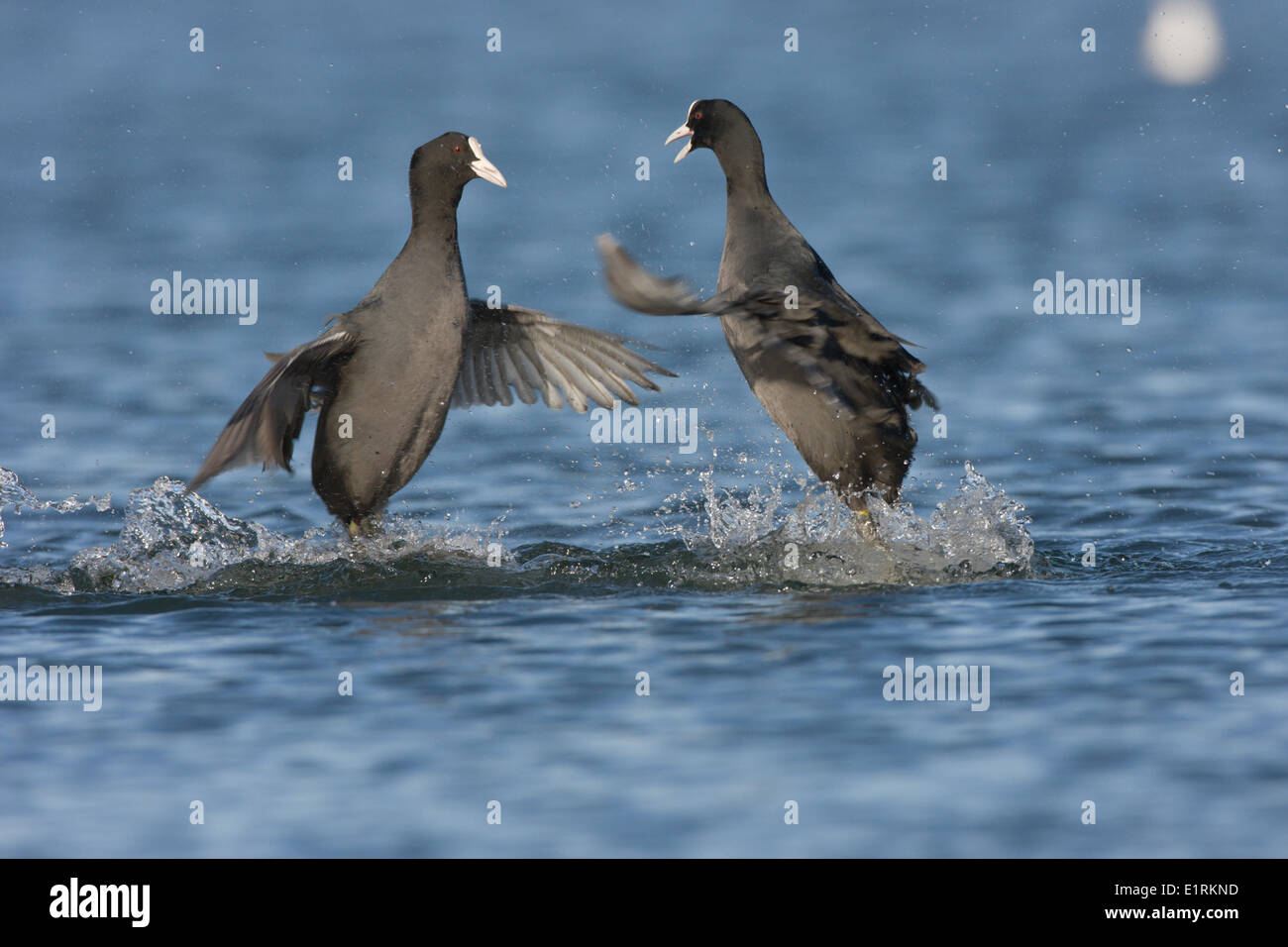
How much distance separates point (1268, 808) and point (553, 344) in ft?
15.0

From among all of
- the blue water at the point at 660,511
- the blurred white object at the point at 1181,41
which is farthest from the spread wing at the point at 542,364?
the blurred white object at the point at 1181,41

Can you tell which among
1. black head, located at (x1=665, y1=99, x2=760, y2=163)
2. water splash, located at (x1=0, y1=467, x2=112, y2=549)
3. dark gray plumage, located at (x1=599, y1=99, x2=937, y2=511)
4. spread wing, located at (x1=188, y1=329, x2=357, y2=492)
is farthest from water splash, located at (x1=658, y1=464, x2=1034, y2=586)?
water splash, located at (x1=0, y1=467, x2=112, y2=549)

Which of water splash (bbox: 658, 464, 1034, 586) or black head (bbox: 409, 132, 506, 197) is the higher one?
black head (bbox: 409, 132, 506, 197)

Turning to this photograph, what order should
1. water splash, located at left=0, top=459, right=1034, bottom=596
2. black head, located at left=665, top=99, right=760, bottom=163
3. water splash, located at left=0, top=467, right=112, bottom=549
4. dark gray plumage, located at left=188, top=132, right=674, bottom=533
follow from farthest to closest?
water splash, located at left=0, top=467, right=112, bottom=549 < black head, located at left=665, top=99, right=760, bottom=163 < dark gray plumage, located at left=188, top=132, right=674, bottom=533 < water splash, located at left=0, top=459, right=1034, bottom=596

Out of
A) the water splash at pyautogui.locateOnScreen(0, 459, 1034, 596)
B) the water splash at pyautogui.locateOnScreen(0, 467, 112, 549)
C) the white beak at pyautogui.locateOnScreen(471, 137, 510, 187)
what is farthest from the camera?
the water splash at pyautogui.locateOnScreen(0, 467, 112, 549)

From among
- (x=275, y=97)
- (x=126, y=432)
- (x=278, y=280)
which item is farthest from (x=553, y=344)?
(x=275, y=97)

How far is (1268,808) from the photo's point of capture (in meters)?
4.55

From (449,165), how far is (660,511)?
2.03 m

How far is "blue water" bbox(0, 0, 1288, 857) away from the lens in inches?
189

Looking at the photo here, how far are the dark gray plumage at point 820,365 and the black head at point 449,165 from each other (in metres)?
1.12

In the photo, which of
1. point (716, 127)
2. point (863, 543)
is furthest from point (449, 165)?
point (863, 543)

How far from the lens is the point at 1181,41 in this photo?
67.6 feet

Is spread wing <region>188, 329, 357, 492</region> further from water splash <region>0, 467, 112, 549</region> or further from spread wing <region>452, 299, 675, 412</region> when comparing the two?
water splash <region>0, 467, 112, 549</region>

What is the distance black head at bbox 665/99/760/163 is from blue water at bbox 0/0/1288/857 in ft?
5.11
